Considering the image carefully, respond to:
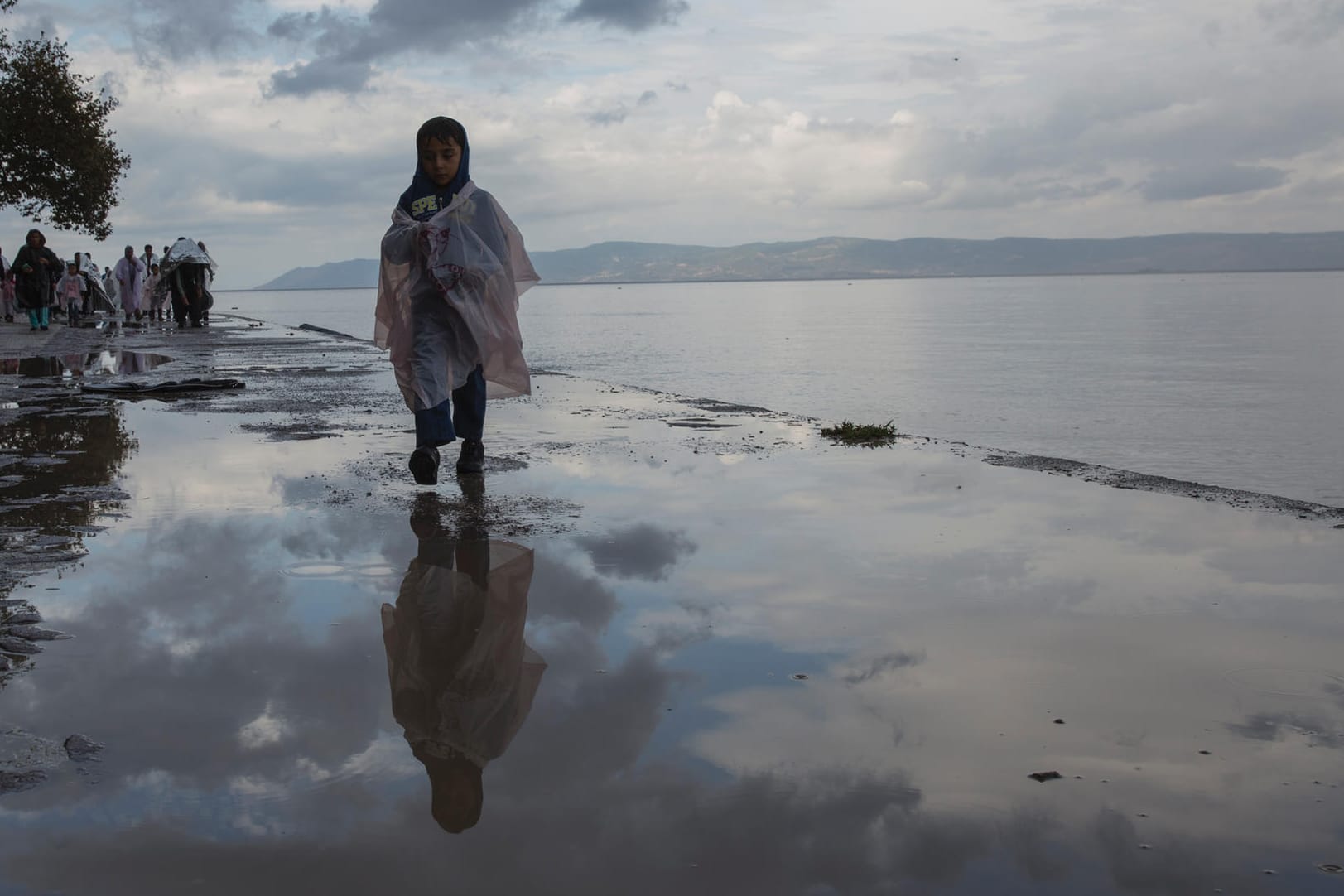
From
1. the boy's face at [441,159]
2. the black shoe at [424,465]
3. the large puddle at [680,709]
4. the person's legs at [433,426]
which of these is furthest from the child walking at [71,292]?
the large puddle at [680,709]

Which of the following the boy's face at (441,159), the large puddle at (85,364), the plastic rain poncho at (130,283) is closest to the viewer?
the boy's face at (441,159)

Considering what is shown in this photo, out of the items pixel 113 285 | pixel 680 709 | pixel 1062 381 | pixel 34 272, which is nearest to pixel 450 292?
pixel 680 709

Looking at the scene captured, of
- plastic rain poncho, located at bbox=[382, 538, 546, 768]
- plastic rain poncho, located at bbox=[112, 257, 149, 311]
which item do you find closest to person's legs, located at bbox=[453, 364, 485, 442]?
plastic rain poncho, located at bbox=[382, 538, 546, 768]

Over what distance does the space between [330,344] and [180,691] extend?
22282 millimetres

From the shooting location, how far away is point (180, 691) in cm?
377

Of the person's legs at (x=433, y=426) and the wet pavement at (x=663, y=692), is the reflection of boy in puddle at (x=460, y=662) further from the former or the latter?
the person's legs at (x=433, y=426)

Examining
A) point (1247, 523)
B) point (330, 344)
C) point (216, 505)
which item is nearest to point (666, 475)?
point (216, 505)

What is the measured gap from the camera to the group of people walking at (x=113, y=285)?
2889 cm

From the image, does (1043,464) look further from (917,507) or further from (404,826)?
(404,826)

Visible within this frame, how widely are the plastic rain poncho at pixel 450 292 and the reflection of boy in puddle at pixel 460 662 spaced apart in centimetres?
220

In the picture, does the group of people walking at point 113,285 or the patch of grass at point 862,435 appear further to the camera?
the group of people walking at point 113,285

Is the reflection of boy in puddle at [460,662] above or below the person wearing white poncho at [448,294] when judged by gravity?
below

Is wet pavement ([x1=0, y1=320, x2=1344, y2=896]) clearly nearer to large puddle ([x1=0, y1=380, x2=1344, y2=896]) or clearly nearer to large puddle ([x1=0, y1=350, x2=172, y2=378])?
large puddle ([x1=0, y1=380, x2=1344, y2=896])

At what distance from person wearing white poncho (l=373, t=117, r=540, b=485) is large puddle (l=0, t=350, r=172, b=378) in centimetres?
986
